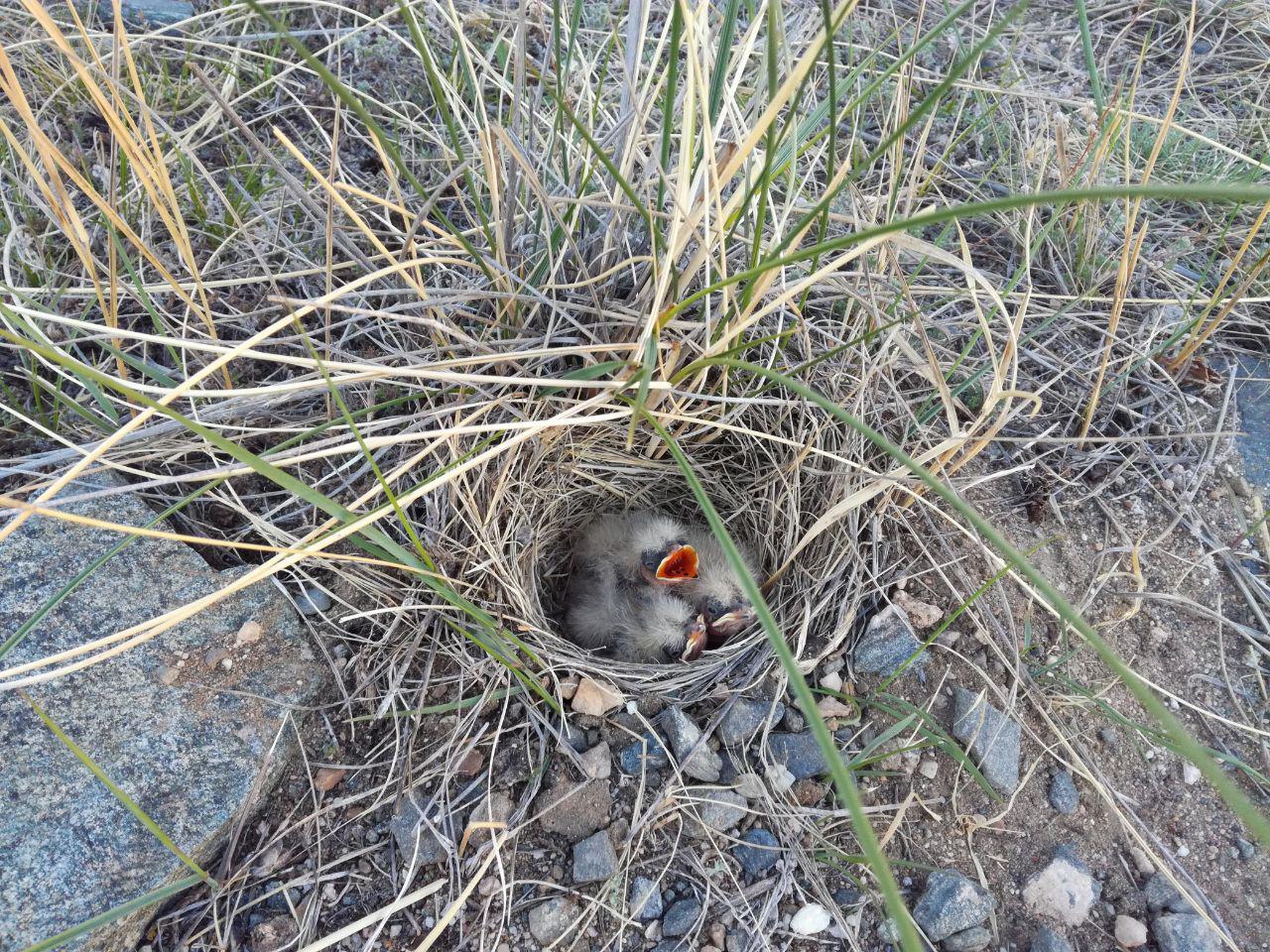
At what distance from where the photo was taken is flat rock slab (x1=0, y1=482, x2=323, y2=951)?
4.49 feet

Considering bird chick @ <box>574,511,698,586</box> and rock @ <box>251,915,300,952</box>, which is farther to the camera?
bird chick @ <box>574,511,698,586</box>

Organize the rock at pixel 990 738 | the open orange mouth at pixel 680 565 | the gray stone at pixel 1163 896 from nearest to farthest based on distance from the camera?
the gray stone at pixel 1163 896 < the rock at pixel 990 738 < the open orange mouth at pixel 680 565

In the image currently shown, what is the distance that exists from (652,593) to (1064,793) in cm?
106

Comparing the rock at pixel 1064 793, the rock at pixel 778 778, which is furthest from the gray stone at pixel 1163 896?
the rock at pixel 778 778

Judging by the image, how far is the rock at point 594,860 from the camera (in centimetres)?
149

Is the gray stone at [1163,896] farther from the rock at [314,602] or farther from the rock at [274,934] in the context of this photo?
the rock at [314,602]

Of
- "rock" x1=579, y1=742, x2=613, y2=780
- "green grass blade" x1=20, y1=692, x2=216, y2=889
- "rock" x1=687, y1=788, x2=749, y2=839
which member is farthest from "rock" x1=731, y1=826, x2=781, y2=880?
"green grass blade" x1=20, y1=692, x2=216, y2=889

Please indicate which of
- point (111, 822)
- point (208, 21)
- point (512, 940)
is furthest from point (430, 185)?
point (512, 940)

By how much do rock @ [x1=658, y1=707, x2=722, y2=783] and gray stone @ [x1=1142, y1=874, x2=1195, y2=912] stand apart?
78 centimetres

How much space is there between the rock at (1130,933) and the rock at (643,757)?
82 centimetres

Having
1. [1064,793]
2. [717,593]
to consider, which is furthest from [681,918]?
[717,593]

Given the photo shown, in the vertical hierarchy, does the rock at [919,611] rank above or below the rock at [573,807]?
above

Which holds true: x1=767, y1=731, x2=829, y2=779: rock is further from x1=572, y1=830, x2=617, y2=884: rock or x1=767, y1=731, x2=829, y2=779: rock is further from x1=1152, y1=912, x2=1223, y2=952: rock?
x1=1152, y1=912, x2=1223, y2=952: rock

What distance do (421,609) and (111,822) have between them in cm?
61
